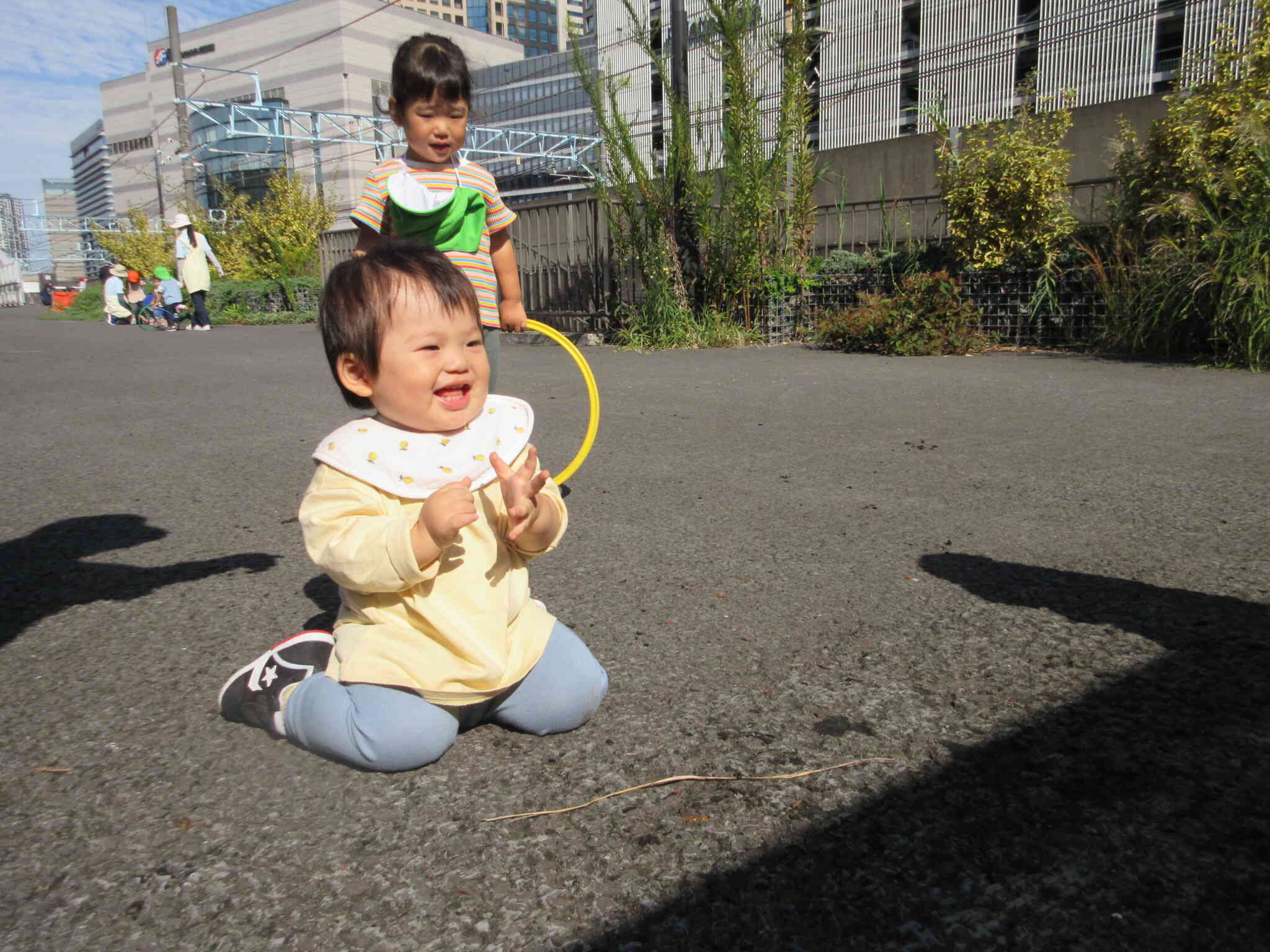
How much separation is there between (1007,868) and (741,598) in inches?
50.1

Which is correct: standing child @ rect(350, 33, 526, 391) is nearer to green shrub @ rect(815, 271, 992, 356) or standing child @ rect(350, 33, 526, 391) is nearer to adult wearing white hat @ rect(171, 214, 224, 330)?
green shrub @ rect(815, 271, 992, 356)

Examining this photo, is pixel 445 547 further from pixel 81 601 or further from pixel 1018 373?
pixel 1018 373

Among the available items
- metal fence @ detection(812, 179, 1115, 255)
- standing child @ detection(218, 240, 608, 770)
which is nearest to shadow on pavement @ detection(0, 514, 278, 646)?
standing child @ detection(218, 240, 608, 770)

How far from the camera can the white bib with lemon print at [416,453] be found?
70.2 inches

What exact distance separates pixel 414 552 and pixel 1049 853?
115cm

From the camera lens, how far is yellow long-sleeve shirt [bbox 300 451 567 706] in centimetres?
171

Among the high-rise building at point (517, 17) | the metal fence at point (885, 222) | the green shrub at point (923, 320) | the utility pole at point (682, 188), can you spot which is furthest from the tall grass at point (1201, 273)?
the high-rise building at point (517, 17)

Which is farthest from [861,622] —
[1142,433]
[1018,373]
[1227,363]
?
[1227,363]

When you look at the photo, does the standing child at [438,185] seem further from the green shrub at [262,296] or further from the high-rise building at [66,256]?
the high-rise building at [66,256]

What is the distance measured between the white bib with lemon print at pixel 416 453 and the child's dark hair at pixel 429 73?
5.43 ft

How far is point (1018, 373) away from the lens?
289 inches

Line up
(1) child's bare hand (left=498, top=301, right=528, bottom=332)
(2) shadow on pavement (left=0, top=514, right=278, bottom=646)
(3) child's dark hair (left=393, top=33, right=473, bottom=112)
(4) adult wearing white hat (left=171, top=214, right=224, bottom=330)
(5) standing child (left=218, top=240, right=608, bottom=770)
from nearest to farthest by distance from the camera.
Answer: (5) standing child (left=218, top=240, right=608, bottom=770), (2) shadow on pavement (left=0, top=514, right=278, bottom=646), (3) child's dark hair (left=393, top=33, right=473, bottom=112), (1) child's bare hand (left=498, top=301, right=528, bottom=332), (4) adult wearing white hat (left=171, top=214, right=224, bottom=330)

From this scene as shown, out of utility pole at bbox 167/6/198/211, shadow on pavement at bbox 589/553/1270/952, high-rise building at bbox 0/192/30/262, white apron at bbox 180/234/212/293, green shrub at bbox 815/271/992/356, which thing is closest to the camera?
shadow on pavement at bbox 589/553/1270/952

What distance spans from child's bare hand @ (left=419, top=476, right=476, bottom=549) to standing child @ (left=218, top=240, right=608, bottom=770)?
0.02 meters
